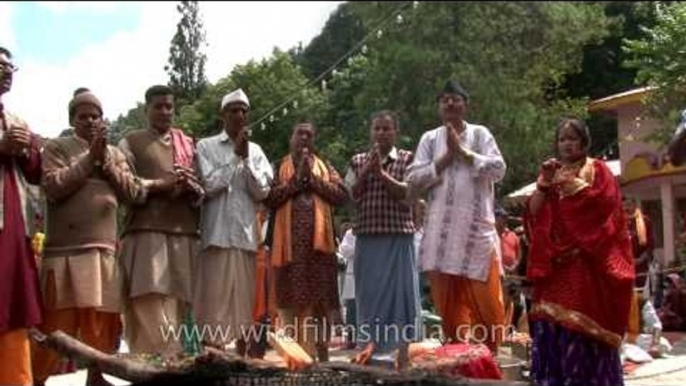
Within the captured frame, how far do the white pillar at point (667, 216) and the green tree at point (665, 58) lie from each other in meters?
8.95

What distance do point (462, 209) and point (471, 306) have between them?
67cm

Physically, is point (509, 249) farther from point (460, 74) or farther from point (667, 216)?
point (460, 74)

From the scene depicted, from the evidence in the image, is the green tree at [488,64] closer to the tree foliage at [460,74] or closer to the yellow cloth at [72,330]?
the tree foliage at [460,74]

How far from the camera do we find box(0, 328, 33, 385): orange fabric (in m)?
4.91

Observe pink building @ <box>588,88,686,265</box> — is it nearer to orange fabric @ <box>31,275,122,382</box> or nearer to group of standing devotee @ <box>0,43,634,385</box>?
group of standing devotee @ <box>0,43,634,385</box>

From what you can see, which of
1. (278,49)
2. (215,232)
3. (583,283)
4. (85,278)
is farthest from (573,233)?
(278,49)

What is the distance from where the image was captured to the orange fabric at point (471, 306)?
6.53m

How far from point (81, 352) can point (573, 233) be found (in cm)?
275

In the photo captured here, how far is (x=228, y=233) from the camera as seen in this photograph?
653 cm

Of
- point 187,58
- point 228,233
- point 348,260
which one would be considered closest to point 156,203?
point 228,233

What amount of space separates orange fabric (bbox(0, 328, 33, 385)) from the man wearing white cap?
1.62m

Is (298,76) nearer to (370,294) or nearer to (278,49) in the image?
(278,49)

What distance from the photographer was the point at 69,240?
18.9 feet

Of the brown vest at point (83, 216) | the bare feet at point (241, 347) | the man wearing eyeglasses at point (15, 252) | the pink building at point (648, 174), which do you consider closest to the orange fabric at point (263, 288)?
the bare feet at point (241, 347)
